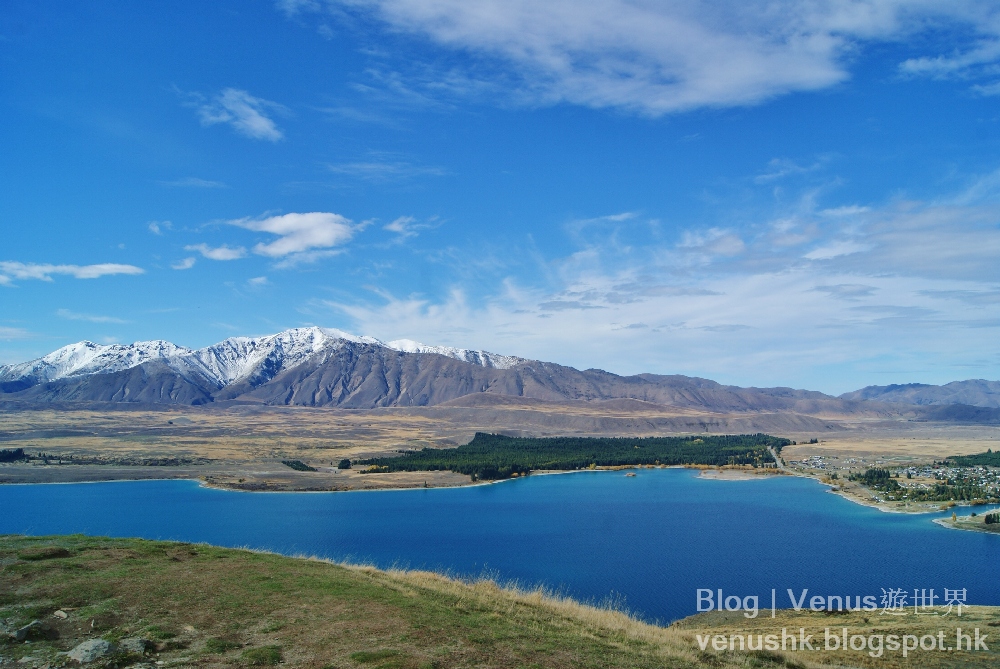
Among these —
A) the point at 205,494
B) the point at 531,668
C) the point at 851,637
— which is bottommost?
the point at 205,494

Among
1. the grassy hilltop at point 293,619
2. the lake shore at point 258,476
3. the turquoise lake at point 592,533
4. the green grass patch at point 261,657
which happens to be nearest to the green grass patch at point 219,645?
the grassy hilltop at point 293,619

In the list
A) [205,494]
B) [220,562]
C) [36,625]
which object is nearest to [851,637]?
[220,562]

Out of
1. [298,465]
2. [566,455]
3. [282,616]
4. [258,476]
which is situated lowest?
[258,476]

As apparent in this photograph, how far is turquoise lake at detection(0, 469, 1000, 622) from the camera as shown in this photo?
32.2 m

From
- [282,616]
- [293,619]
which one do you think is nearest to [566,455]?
[282,616]

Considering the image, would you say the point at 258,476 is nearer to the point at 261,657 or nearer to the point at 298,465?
the point at 298,465

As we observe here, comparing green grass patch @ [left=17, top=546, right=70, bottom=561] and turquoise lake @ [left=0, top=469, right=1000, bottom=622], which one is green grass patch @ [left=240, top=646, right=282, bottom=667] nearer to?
green grass patch @ [left=17, top=546, right=70, bottom=561]

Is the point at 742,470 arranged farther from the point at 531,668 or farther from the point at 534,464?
the point at 531,668

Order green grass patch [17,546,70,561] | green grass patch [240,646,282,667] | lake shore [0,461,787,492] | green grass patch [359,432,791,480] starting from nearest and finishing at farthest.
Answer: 1. green grass patch [240,646,282,667]
2. green grass patch [17,546,70,561]
3. lake shore [0,461,787,492]
4. green grass patch [359,432,791,480]

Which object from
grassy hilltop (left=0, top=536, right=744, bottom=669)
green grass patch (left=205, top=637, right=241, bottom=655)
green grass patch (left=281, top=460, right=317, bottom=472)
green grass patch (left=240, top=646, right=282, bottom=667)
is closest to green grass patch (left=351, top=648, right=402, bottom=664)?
grassy hilltop (left=0, top=536, right=744, bottom=669)

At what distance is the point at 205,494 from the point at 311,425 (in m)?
104

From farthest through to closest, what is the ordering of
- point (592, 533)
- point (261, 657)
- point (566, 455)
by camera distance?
point (566, 455)
point (592, 533)
point (261, 657)

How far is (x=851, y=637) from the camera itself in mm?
16406

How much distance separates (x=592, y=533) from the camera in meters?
44.9
